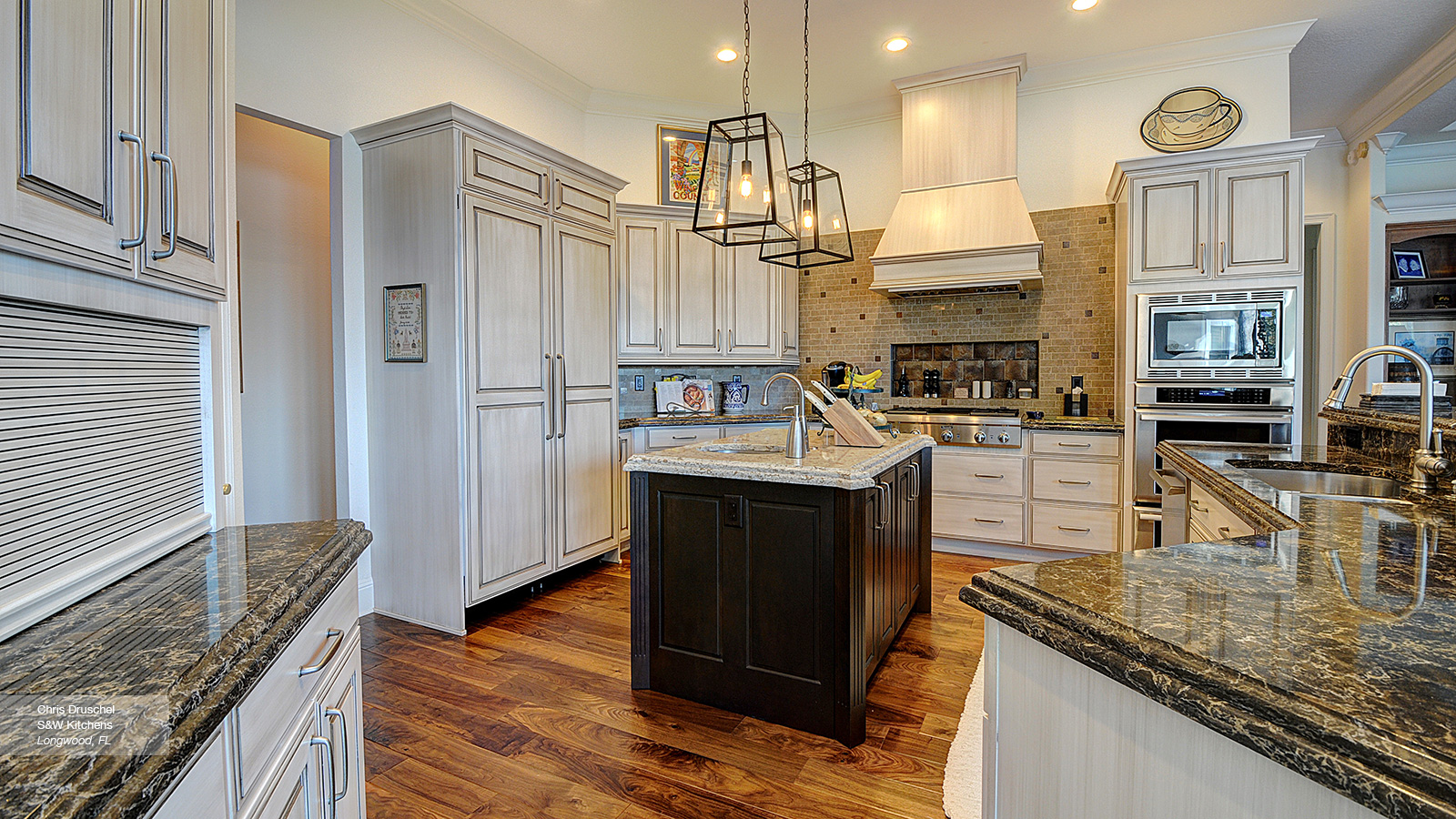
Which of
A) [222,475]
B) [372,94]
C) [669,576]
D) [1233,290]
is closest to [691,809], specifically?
[669,576]

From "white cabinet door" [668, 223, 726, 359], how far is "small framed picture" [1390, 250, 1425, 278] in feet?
16.7

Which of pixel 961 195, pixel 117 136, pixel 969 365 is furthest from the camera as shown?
pixel 969 365

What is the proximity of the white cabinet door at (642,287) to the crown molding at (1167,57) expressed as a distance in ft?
9.08

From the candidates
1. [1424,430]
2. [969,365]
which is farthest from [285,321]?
[1424,430]

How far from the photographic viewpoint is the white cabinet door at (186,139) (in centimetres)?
109

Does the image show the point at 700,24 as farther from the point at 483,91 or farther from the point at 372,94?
the point at 372,94

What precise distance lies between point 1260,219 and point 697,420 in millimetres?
3539


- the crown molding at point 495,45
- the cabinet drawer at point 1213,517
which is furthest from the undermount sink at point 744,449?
the crown molding at point 495,45

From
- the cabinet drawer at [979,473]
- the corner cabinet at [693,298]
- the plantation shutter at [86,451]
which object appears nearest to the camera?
the plantation shutter at [86,451]

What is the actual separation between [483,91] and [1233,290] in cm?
452

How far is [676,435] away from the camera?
483 cm

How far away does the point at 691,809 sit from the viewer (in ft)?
6.18

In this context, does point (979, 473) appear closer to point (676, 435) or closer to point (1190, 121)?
point (676, 435)

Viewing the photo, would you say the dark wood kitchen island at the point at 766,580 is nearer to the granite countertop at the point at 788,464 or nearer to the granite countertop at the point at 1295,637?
the granite countertop at the point at 788,464
